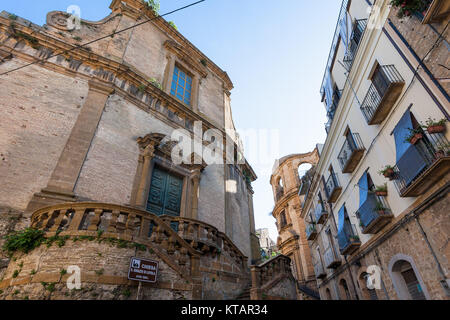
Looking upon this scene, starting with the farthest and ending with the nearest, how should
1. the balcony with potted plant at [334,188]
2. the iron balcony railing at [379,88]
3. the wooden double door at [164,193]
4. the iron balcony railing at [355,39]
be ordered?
the balcony with potted plant at [334,188] → the wooden double door at [164,193] → the iron balcony railing at [355,39] → the iron balcony railing at [379,88]

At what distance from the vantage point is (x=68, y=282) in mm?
4344

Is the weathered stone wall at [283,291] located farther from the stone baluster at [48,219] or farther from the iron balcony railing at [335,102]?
the iron balcony railing at [335,102]

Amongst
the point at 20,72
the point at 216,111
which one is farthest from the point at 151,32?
the point at 20,72

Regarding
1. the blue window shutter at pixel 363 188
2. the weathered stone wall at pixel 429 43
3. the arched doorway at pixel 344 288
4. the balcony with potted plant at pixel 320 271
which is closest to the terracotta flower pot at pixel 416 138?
the weathered stone wall at pixel 429 43

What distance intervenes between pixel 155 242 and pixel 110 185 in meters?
3.83

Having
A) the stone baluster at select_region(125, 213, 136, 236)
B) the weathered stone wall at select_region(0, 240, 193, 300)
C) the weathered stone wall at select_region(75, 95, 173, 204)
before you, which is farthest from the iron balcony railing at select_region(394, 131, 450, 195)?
the weathered stone wall at select_region(75, 95, 173, 204)

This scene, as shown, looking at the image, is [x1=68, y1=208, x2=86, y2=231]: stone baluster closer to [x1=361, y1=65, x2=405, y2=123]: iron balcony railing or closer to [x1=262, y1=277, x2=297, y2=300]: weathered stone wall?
[x1=262, y1=277, x2=297, y2=300]: weathered stone wall

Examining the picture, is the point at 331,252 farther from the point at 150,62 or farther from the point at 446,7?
the point at 150,62

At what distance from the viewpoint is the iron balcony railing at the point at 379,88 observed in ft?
23.9

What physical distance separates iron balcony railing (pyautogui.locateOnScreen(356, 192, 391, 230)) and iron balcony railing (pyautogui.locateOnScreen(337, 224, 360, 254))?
141 centimetres

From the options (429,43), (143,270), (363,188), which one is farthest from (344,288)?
(143,270)

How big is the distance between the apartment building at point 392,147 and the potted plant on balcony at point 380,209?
7 cm

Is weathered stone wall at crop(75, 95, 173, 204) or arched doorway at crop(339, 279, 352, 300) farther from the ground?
weathered stone wall at crop(75, 95, 173, 204)

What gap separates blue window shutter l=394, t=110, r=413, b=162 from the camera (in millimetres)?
6652
